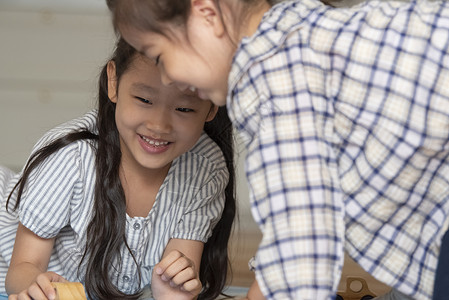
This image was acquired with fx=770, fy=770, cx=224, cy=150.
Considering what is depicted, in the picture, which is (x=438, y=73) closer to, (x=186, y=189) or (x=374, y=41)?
(x=374, y=41)

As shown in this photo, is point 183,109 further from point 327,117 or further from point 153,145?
point 327,117

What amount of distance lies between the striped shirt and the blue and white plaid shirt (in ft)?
1.53

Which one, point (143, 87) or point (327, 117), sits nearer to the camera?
point (327, 117)

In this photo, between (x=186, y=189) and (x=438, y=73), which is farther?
(x=186, y=189)

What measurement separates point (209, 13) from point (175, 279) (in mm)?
456

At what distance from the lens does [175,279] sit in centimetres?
119

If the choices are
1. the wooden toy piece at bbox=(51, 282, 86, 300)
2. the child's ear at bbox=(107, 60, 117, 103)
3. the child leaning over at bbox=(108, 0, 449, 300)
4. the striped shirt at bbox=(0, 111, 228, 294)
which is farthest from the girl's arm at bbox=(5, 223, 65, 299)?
the child leaning over at bbox=(108, 0, 449, 300)

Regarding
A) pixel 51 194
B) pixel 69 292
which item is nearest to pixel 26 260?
pixel 51 194

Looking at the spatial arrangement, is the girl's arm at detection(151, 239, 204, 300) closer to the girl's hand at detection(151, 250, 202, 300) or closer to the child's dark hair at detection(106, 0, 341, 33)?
the girl's hand at detection(151, 250, 202, 300)

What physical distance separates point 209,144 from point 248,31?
1.56ft

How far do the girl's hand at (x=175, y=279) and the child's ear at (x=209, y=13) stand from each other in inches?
16.4

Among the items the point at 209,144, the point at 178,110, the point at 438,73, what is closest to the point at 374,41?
the point at 438,73

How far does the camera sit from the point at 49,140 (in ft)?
4.37

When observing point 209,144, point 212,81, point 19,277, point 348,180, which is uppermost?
point 212,81
